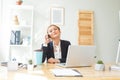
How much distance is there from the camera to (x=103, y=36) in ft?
15.4

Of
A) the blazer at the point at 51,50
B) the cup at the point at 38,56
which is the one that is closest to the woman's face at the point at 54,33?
the blazer at the point at 51,50

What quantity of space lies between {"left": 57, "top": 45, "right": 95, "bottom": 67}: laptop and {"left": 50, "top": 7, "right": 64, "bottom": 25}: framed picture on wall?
6.57 ft

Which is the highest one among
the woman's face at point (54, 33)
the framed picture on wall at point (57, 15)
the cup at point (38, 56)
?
the framed picture on wall at point (57, 15)

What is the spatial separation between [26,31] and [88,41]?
1.36 metres

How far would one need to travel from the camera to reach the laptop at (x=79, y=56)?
7.84ft

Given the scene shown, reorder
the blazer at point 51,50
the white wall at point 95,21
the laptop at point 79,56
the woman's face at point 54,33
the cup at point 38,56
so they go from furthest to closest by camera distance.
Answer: the white wall at point 95,21, the woman's face at point 54,33, the blazer at point 51,50, the cup at point 38,56, the laptop at point 79,56

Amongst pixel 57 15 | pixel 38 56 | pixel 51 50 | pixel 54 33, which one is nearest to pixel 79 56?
pixel 38 56

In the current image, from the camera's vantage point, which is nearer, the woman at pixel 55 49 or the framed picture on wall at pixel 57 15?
the woman at pixel 55 49

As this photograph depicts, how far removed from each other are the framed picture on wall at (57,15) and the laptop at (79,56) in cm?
200

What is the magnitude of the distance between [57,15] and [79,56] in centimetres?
213

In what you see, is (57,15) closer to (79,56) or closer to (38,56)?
(38,56)

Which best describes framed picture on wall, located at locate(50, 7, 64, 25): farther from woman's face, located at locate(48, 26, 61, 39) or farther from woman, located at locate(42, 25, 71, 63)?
woman, located at locate(42, 25, 71, 63)

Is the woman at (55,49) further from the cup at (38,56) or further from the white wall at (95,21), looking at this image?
the white wall at (95,21)

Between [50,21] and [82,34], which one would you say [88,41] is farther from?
[50,21]
